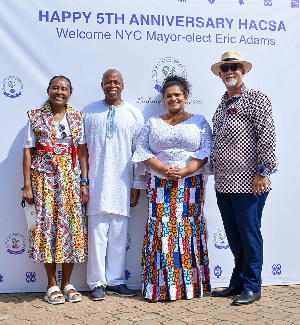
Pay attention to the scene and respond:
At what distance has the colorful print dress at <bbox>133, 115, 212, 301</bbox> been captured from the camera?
3893 millimetres

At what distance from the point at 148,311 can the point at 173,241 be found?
0.59 meters

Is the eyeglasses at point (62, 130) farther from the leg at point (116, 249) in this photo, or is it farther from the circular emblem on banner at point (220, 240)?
the circular emblem on banner at point (220, 240)

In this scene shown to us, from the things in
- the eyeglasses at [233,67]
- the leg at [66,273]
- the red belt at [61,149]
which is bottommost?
the leg at [66,273]

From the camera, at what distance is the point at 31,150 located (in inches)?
155

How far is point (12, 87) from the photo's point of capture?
4.18 m

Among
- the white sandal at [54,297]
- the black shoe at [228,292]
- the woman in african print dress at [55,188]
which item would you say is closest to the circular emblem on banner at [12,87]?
the woman in african print dress at [55,188]

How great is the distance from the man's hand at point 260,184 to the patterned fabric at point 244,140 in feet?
0.13

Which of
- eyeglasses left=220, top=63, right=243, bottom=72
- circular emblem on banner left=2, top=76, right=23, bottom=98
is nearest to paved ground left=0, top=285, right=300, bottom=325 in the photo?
circular emblem on banner left=2, top=76, right=23, bottom=98

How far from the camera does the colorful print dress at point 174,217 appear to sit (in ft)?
12.8

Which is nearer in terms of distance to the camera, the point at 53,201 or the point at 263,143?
the point at 263,143

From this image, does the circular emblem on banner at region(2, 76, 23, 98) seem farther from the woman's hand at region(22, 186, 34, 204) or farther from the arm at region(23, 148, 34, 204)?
the woman's hand at region(22, 186, 34, 204)

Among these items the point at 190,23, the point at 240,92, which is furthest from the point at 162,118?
the point at 190,23

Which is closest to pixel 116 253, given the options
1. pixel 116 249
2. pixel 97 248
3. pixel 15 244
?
pixel 116 249

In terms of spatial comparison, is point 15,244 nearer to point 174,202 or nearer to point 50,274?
point 50,274
